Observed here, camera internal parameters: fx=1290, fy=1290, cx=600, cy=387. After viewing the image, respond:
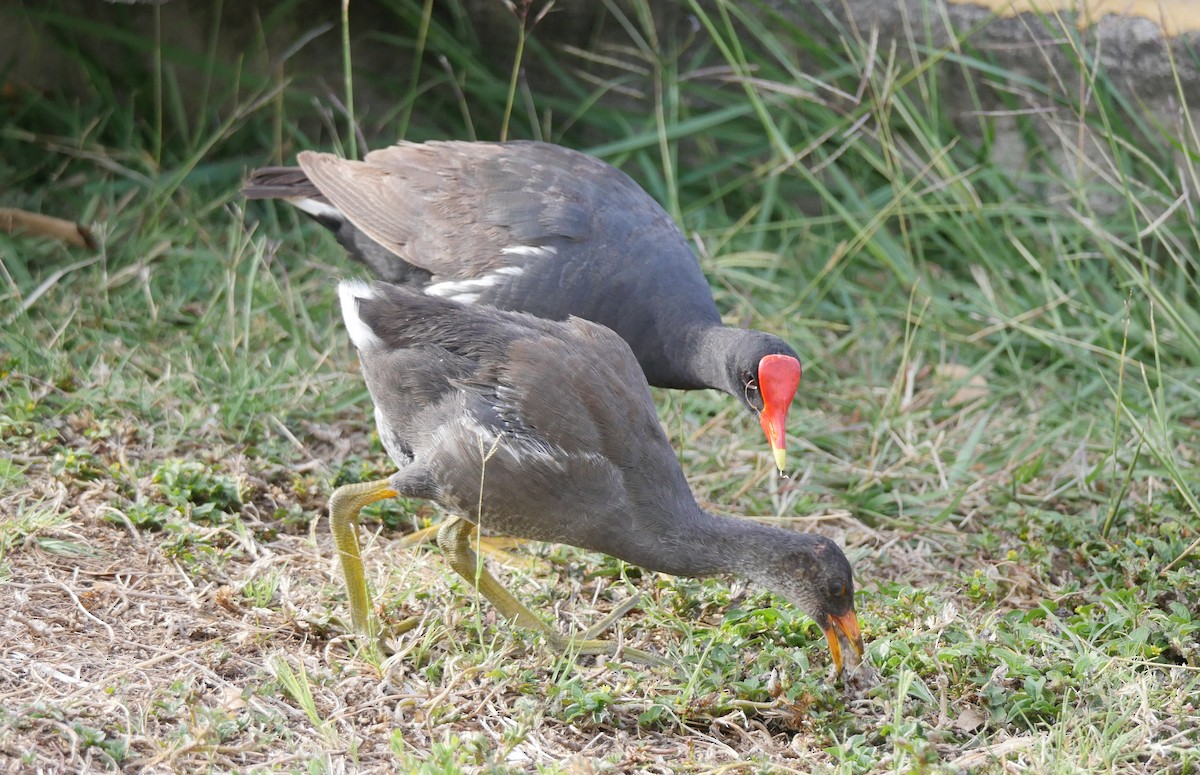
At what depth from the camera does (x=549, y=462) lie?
3.01 m

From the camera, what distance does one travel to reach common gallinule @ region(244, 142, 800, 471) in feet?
13.0

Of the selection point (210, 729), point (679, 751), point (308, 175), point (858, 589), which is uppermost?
point (308, 175)

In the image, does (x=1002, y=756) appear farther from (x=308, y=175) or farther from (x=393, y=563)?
(x=308, y=175)

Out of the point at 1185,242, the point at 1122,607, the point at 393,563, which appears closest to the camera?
the point at 1122,607

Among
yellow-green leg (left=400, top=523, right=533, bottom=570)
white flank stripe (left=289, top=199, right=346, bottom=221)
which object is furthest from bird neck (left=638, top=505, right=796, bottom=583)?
white flank stripe (left=289, top=199, right=346, bottom=221)

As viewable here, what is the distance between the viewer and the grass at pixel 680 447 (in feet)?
9.16

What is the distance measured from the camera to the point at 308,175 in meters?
4.36

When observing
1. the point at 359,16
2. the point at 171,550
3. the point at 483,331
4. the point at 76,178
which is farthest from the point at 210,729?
the point at 359,16

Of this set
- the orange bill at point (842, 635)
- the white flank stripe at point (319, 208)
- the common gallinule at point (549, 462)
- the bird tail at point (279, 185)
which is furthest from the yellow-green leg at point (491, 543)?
the bird tail at point (279, 185)

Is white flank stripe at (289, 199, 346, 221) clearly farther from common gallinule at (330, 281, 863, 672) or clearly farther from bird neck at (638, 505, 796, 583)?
bird neck at (638, 505, 796, 583)

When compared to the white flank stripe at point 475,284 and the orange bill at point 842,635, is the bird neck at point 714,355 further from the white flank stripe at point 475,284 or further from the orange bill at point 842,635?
the orange bill at point 842,635

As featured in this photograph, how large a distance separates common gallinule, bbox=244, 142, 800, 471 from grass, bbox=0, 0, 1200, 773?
461 millimetres

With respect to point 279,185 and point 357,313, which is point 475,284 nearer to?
point 357,313

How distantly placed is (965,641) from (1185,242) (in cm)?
280
